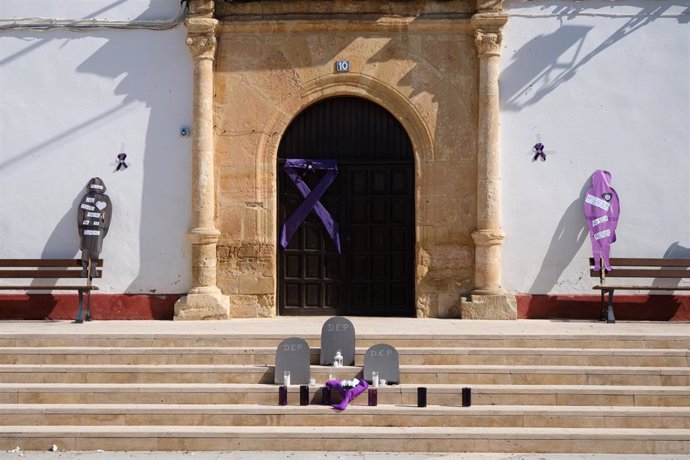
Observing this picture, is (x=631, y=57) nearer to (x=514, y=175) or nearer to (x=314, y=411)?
(x=514, y=175)

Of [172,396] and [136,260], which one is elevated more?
[136,260]

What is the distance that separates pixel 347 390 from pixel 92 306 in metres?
4.60

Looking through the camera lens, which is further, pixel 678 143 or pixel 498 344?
pixel 678 143

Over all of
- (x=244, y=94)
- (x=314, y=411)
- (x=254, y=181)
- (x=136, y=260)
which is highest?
(x=244, y=94)

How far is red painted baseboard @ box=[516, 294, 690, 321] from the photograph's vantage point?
35.4 ft

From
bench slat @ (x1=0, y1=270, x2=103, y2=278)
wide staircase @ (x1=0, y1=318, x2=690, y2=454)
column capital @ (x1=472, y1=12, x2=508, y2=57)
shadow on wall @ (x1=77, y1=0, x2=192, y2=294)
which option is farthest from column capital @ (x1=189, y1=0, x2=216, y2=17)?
wide staircase @ (x1=0, y1=318, x2=690, y2=454)

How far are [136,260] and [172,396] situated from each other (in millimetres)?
3517

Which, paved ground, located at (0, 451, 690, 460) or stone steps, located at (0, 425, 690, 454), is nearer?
paved ground, located at (0, 451, 690, 460)

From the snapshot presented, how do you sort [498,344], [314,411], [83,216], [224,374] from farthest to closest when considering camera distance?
[83,216], [498,344], [224,374], [314,411]

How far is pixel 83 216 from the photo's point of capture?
1086 centimetres

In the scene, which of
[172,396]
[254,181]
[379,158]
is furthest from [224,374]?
[379,158]

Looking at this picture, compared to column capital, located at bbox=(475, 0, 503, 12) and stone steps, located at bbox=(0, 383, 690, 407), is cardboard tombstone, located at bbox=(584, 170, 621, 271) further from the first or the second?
stone steps, located at bbox=(0, 383, 690, 407)

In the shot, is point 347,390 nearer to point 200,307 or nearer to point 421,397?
point 421,397

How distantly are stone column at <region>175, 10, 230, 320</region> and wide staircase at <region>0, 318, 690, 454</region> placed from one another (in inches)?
78.1
